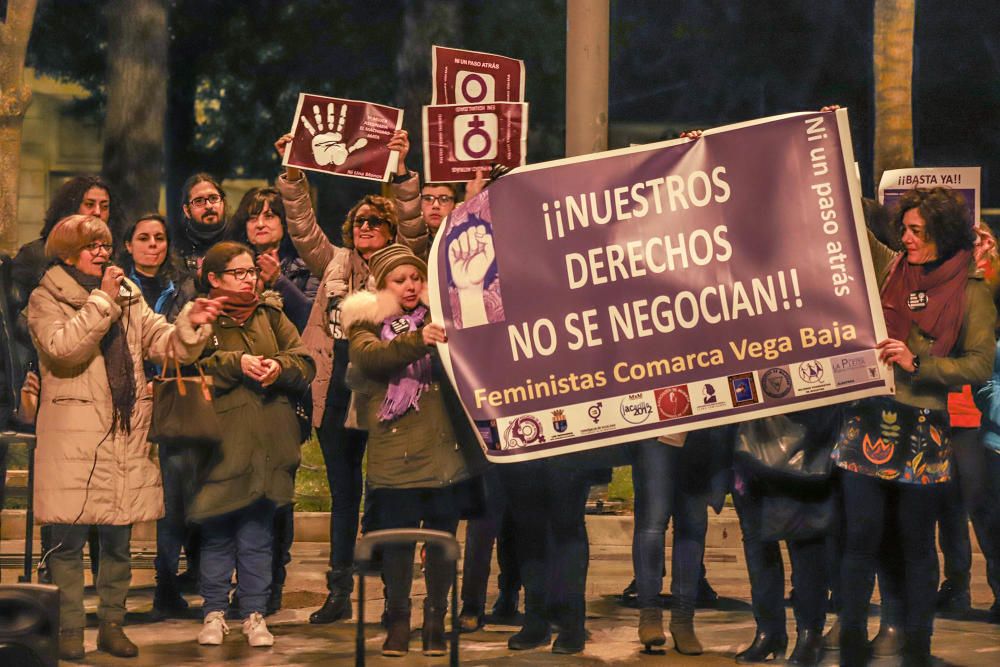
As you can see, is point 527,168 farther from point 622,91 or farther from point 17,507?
point 622,91

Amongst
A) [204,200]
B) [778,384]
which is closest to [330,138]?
[204,200]

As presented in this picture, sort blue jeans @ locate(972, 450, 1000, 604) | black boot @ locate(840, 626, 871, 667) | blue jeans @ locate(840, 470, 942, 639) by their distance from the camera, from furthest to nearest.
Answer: blue jeans @ locate(972, 450, 1000, 604) < black boot @ locate(840, 626, 871, 667) < blue jeans @ locate(840, 470, 942, 639)

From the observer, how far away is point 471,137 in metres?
9.27

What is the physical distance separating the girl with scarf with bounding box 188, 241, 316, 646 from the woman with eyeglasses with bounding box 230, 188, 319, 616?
0.88 meters

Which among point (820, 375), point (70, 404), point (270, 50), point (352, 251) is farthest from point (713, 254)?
point (270, 50)

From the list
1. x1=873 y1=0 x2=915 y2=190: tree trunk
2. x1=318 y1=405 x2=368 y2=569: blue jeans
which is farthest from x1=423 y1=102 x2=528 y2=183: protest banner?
x1=873 y1=0 x2=915 y2=190: tree trunk

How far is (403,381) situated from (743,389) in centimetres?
152

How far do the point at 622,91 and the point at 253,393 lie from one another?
1882 centimetres

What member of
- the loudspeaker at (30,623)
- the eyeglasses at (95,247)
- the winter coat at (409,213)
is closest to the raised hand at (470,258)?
the winter coat at (409,213)

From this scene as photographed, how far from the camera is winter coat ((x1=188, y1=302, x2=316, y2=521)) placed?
876 centimetres

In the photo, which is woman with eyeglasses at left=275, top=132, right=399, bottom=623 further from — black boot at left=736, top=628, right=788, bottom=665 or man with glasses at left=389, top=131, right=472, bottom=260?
black boot at left=736, top=628, right=788, bottom=665

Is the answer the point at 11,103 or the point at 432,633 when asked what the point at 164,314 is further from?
the point at 11,103

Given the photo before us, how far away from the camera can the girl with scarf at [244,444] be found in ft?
28.8

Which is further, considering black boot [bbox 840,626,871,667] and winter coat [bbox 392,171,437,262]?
winter coat [bbox 392,171,437,262]
